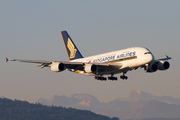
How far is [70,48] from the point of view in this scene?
274ft

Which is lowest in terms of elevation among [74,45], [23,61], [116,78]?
[116,78]

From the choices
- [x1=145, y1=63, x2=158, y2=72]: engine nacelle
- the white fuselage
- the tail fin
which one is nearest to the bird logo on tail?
the tail fin

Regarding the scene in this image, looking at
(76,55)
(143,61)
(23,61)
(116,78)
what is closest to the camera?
(143,61)

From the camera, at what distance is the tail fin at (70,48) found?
81562 mm

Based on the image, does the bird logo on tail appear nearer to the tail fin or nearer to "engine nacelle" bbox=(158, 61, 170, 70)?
the tail fin

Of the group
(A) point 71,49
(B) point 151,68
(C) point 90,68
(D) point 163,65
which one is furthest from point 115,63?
(A) point 71,49

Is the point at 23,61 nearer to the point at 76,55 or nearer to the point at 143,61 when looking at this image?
the point at 76,55

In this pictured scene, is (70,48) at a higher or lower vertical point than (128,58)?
higher

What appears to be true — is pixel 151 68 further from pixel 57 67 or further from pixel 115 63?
pixel 57 67

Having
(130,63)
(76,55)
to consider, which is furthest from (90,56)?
(130,63)

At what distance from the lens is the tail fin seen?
268ft

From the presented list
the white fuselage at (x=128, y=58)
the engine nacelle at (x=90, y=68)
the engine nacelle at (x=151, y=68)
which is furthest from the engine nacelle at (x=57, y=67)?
the engine nacelle at (x=151, y=68)

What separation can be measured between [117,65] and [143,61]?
5.78m

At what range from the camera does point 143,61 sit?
60781mm
